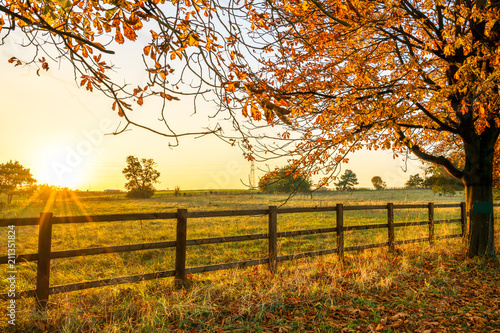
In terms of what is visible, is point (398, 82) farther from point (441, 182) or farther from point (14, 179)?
point (14, 179)

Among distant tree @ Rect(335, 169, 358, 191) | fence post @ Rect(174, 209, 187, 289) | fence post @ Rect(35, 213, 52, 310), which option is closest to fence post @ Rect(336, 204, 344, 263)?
fence post @ Rect(174, 209, 187, 289)

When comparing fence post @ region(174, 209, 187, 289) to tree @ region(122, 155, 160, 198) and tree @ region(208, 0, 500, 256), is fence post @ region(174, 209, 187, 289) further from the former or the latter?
tree @ region(122, 155, 160, 198)

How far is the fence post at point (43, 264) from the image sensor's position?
4852 mm

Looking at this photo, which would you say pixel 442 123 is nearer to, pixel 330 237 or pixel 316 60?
pixel 316 60

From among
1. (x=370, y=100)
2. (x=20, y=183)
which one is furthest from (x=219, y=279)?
(x=20, y=183)

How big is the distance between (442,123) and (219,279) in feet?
22.6

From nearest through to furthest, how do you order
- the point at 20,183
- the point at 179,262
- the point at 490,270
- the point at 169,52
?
the point at 169,52
the point at 179,262
the point at 490,270
the point at 20,183

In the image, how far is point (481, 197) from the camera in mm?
8719

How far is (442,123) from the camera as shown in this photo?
332 inches

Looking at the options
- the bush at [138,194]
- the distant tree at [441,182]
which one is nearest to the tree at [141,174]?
the bush at [138,194]

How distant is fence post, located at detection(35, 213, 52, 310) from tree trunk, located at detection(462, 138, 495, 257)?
983 centimetres

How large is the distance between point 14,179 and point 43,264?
202ft

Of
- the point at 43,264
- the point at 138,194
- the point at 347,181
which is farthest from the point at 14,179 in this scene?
the point at 347,181

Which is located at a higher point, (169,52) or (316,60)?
(316,60)
